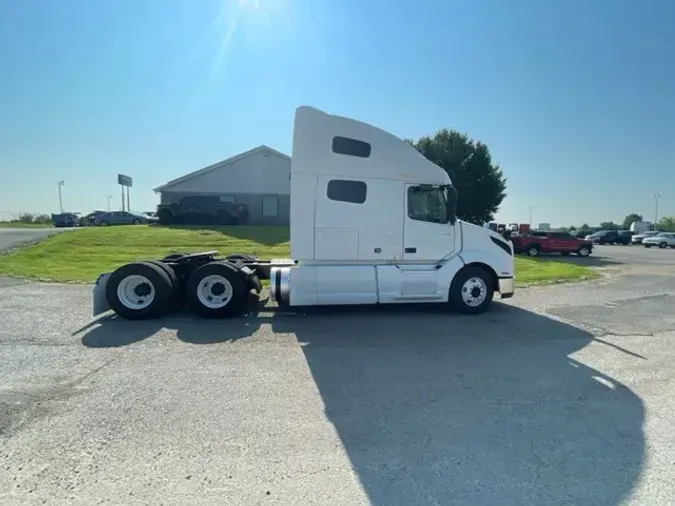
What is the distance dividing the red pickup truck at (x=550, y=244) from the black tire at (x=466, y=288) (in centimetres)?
2010

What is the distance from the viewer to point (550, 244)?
27203mm

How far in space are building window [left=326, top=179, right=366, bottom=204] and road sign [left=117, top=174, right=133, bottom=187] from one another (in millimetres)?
51227

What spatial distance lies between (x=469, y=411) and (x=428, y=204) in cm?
501

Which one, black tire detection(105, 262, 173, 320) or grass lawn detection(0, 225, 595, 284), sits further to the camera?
grass lawn detection(0, 225, 595, 284)

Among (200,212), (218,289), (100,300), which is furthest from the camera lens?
(200,212)

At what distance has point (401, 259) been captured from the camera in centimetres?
821

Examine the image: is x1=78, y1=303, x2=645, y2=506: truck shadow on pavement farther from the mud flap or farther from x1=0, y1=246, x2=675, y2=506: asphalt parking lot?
the mud flap

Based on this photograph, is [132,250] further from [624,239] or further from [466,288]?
[624,239]

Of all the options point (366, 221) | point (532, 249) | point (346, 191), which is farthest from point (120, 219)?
point (366, 221)

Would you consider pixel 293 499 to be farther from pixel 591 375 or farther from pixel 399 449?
pixel 591 375

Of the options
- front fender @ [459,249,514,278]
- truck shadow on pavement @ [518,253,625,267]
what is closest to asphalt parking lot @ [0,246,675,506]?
front fender @ [459,249,514,278]

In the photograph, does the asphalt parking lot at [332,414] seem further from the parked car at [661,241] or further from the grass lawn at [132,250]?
the parked car at [661,241]

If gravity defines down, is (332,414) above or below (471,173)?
below

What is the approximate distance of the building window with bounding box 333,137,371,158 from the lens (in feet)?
25.4
